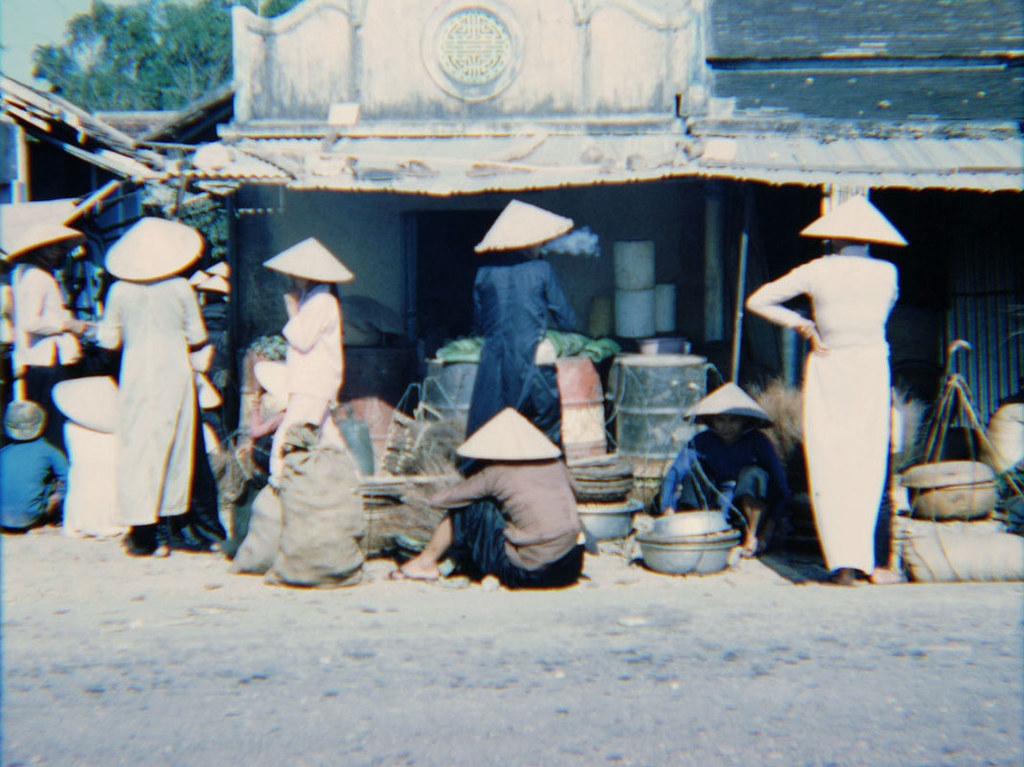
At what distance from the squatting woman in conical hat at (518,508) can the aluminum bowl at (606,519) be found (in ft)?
3.24

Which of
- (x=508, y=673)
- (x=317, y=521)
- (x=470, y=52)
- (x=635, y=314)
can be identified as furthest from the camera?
(x=470, y=52)

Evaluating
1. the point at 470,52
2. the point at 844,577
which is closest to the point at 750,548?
the point at 844,577

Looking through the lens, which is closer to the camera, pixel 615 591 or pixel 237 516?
pixel 615 591

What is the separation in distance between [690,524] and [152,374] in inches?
133

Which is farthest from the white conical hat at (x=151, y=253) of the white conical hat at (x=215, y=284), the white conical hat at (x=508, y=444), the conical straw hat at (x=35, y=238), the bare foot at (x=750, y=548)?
the white conical hat at (x=215, y=284)

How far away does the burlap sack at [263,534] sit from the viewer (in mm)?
6258

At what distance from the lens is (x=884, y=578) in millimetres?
6324

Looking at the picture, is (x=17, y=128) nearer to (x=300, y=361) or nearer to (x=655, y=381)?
(x=300, y=361)

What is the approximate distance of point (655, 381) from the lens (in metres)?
8.63

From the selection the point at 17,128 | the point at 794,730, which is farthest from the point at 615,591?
the point at 17,128

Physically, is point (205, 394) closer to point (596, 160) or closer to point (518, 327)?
point (518, 327)

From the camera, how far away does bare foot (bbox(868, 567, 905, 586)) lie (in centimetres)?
630

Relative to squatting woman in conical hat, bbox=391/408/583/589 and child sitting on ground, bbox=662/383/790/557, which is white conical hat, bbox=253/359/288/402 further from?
child sitting on ground, bbox=662/383/790/557

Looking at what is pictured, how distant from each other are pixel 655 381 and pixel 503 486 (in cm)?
286
